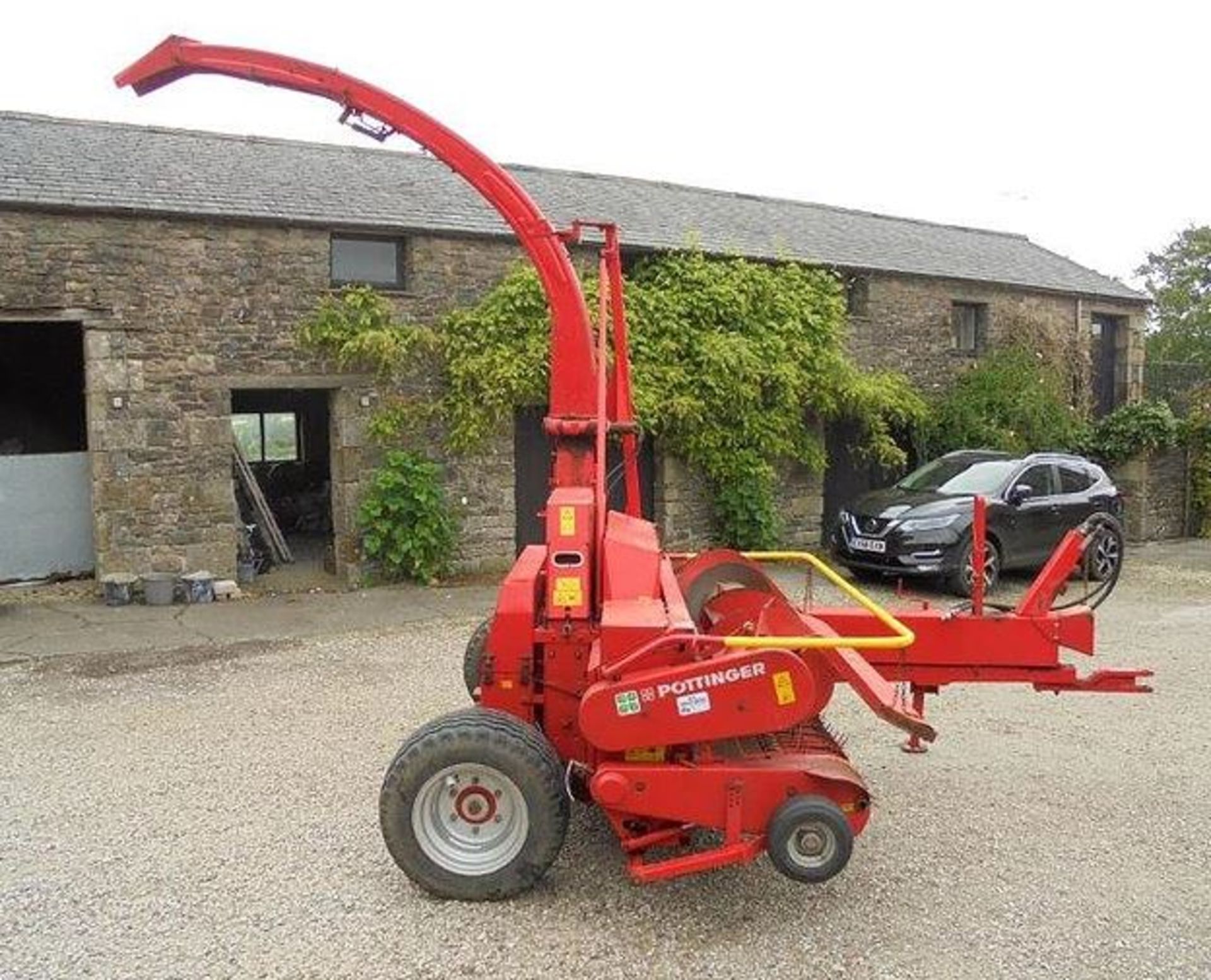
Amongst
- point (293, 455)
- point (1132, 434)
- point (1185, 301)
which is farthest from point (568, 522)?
point (1185, 301)

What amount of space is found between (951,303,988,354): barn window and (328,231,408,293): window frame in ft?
31.4

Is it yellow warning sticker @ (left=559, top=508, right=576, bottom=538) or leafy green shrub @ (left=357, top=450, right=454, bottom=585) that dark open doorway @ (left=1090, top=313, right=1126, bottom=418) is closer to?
leafy green shrub @ (left=357, top=450, right=454, bottom=585)

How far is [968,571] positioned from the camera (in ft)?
37.1

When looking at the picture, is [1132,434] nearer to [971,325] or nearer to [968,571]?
[971,325]

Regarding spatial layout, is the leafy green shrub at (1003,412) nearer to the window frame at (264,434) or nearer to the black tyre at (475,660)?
the window frame at (264,434)

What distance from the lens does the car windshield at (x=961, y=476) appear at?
12.0 m

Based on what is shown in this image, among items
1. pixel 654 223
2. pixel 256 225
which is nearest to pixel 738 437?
pixel 654 223

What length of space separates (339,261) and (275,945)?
9.40 m

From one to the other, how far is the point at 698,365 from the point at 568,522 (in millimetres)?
8759

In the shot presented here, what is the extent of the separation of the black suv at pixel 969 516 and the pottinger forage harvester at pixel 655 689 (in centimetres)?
640

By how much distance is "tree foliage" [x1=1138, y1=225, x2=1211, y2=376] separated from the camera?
93.0 ft

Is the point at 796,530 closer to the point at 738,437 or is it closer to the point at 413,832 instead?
the point at 738,437

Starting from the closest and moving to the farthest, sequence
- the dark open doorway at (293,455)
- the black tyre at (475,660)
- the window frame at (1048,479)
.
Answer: the black tyre at (475,660) → the window frame at (1048,479) → the dark open doorway at (293,455)

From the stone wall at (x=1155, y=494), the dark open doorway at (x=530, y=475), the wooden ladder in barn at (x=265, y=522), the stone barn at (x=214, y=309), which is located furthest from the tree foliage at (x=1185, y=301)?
the wooden ladder in barn at (x=265, y=522)
